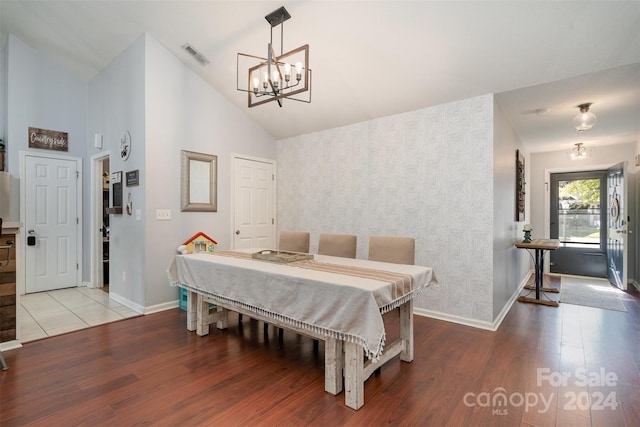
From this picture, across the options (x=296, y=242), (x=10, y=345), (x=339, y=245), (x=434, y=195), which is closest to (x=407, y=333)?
(x=339, y=245)

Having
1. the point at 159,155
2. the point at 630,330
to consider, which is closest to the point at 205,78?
the point at 159,155

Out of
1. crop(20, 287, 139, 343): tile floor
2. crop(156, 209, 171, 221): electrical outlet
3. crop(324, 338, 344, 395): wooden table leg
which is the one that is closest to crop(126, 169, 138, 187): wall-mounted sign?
crop(156, 209, 171, 221): electrical outlet

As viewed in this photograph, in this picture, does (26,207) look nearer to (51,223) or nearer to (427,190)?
(51,223)

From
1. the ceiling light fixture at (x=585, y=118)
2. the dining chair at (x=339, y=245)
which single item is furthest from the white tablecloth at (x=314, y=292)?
the ceiling light fixture at (x=585, y=118)

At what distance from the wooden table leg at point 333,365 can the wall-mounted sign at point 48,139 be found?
5.08 metres

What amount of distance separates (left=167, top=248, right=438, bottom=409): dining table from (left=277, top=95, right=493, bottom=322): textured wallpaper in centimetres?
116

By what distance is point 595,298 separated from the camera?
433cm

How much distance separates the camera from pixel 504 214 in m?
3.74

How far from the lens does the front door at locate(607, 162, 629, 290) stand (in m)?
4.67

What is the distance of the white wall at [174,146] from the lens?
3.62 m

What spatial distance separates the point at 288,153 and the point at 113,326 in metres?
3.29

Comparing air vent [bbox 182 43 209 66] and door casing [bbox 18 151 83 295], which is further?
door casing [bbox 18 151 83 295]

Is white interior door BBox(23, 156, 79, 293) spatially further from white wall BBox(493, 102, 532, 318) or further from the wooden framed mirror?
white wall BBox(493, 102, 532, 318)

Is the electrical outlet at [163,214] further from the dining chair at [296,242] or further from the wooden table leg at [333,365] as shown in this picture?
the wooden table leg at [333,365]
